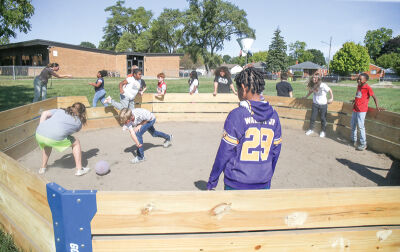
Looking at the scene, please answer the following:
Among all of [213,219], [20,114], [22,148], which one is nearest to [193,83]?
[20,114]

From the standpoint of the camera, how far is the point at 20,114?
21.7 feet

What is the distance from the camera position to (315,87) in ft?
29.7

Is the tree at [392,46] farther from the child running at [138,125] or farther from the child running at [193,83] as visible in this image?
the child running at [138,125]

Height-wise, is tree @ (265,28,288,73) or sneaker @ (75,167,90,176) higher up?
tree @ (265,28,288,73)

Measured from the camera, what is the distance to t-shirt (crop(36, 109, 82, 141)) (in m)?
4.89

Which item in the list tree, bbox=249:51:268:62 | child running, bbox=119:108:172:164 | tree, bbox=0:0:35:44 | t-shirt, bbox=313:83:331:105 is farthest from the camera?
tree, bbox=249:51:268:62

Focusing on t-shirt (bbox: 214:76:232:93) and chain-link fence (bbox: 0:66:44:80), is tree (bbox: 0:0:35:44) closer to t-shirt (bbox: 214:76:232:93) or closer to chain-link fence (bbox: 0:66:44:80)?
chain-link fence (bbox: 0:66:44:80)

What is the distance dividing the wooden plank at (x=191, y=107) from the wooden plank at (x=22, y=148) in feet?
15.3

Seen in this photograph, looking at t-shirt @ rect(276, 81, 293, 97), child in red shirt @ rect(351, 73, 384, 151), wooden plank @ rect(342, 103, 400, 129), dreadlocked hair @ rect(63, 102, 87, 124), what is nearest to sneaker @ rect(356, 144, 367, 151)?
child in red shirt @ rect(351, 73, 384, 151)

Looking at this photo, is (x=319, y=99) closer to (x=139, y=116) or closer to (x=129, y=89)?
(x=139, y=116)

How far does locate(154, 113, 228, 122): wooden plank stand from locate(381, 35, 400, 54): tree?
101898 mm

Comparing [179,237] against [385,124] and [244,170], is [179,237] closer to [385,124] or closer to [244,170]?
[244,170]

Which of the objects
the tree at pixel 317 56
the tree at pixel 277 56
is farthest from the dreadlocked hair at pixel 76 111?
the tree at pixel 317 56

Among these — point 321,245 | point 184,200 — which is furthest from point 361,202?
point 184,200
